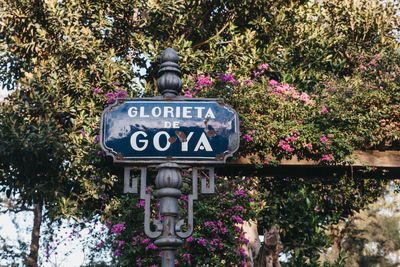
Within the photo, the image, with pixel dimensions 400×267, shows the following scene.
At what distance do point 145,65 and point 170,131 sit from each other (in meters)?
9.43

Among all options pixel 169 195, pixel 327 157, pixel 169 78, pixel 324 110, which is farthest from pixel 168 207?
pixel 324 110

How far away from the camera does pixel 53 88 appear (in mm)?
11562

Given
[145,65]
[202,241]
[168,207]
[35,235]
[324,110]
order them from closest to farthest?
[168,207]
[324,110]
[202,241]
[145,65]
[35,235]

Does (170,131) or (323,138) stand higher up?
(323,138)

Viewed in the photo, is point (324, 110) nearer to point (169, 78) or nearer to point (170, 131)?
point (169, 78)

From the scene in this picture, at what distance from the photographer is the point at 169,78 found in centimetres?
388

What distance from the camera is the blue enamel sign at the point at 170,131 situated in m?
3.54

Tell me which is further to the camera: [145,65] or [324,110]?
[145,65]

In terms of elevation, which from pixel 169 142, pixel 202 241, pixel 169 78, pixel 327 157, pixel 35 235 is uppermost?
pixel 169 78

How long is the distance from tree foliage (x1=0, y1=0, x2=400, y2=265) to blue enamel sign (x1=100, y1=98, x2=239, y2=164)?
221 inches

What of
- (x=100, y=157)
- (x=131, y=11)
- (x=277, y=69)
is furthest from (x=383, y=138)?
(x=131, y=11)

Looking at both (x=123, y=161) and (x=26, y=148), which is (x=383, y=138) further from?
(x=26, y=148)

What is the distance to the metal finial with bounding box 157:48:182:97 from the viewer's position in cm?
385

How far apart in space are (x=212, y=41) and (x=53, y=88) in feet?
15.2
